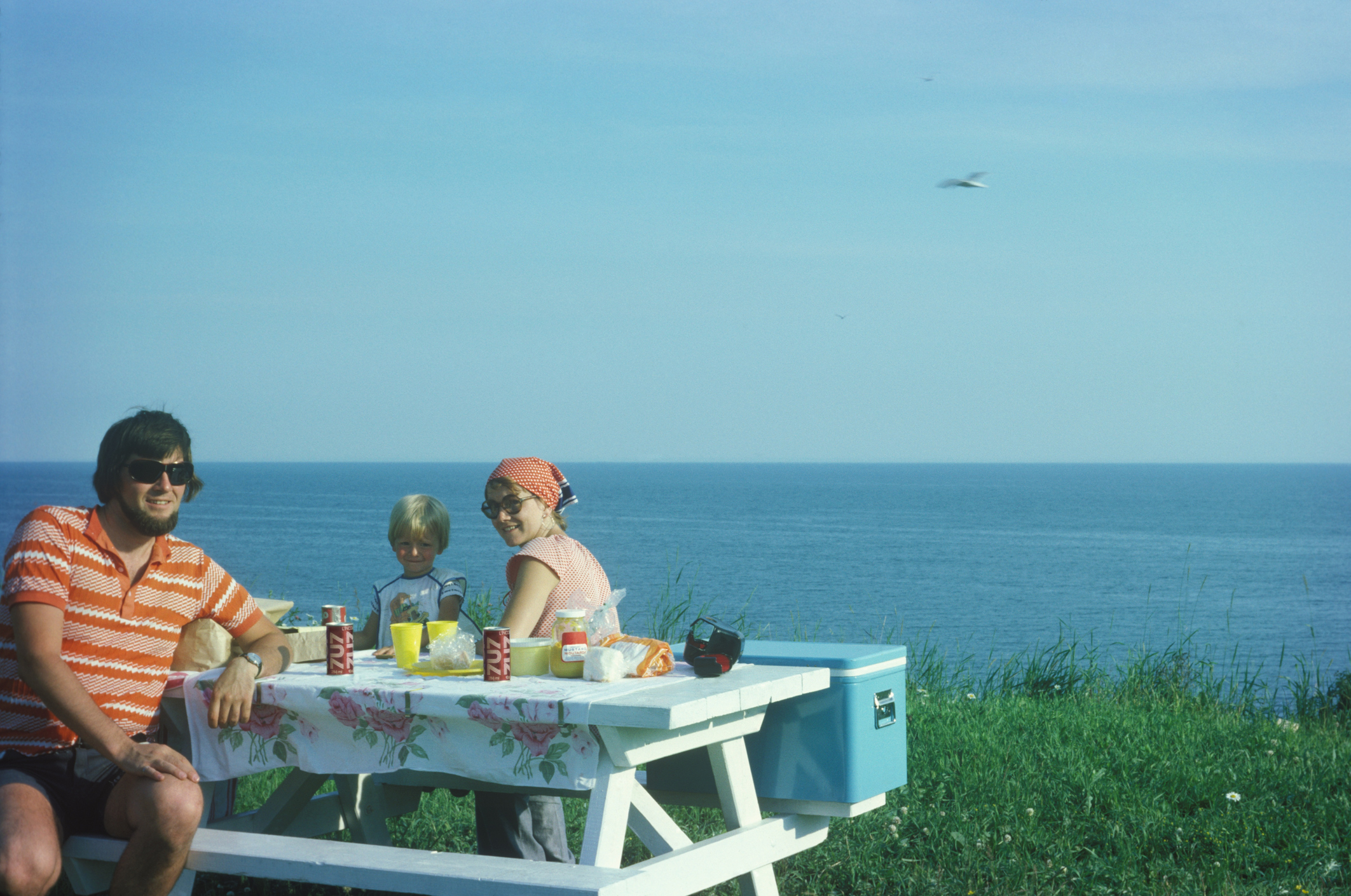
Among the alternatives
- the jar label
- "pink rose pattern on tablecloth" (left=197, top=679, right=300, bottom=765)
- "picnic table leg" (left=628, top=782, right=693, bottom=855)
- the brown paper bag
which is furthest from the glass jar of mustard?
the brown paper bag

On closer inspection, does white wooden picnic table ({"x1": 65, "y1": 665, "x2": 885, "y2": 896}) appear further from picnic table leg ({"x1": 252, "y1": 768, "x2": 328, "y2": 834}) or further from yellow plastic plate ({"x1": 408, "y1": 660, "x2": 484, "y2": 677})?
yellow plastic plate ({"x1": 408, "y1": 660, "x2": 484, "y2": 677})

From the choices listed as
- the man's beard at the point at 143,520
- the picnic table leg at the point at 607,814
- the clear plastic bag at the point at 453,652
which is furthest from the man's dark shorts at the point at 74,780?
the picnic table leg at the point at 607,814

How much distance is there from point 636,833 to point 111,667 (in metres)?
1.50

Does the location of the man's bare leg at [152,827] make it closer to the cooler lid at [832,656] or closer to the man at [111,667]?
the man at [111,667]

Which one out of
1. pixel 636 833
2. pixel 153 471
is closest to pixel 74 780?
pixel 153 471

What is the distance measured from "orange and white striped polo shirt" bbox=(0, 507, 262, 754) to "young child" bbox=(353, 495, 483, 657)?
88cm

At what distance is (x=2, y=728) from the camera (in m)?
3.38

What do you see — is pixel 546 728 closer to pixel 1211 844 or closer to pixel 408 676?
pixel 408 676

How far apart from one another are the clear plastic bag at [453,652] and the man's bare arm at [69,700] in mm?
677

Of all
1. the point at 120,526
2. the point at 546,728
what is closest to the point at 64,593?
the point at 120,526

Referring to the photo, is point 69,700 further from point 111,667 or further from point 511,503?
point 511,503

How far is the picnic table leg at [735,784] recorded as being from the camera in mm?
3355

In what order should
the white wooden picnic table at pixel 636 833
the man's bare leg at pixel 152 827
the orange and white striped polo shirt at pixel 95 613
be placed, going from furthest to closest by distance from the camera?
the orange and white striped polo shirt at pixel 95 613 → the man's bare leg at pixel 152 827 → the white wooden picnic table at pixel 636 833

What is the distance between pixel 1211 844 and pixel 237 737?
329 centimetres
